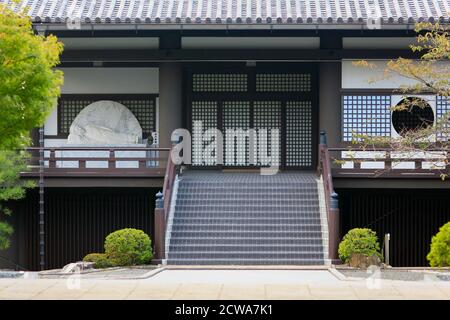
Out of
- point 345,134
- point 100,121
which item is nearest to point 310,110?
point 345,134

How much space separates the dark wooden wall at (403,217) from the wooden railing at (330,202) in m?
1.55

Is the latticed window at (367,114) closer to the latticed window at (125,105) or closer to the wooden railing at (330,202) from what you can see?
the wooden railing at (330,202)

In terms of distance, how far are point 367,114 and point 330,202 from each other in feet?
15.3

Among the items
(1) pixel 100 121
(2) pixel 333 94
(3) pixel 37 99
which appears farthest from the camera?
(1) pixel 100 121

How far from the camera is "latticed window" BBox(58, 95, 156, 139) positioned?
26906 millimetres

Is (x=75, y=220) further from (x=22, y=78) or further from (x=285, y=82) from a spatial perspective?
(x=22, y=78)

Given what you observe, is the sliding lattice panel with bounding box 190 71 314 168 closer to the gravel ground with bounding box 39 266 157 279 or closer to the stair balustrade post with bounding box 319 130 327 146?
the stair balustrade post with bounding box 319 130 327 146

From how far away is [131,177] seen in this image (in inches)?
936

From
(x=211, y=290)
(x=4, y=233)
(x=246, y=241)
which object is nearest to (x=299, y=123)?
(x=246, y=241)

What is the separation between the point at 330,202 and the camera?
21219 mm

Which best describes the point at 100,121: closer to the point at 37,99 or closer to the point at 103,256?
the point at 103,256

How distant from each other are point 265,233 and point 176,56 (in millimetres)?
6085

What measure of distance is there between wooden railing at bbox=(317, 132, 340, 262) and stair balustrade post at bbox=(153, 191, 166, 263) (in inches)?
147

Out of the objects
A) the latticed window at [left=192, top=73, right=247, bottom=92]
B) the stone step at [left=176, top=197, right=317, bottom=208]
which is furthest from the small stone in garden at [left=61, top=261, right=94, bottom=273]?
the latticed window at [left=192, top=73, right=247, bottom=92]
